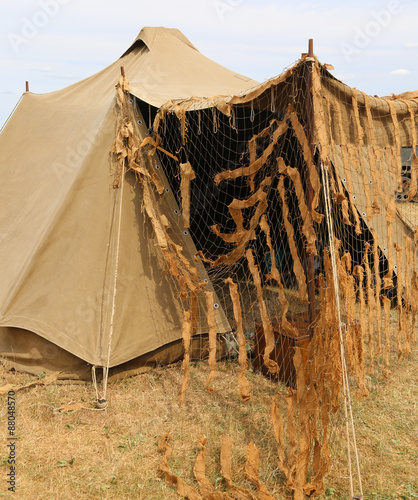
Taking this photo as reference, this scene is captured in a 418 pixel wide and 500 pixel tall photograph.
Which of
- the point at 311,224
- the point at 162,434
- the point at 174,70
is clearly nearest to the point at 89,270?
the point at 162,434

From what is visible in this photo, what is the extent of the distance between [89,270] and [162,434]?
124 centimetres

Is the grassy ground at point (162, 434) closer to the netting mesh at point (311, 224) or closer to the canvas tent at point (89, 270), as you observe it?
the netting mesh at point (311, 224)

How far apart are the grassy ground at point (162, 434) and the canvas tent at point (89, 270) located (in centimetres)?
26

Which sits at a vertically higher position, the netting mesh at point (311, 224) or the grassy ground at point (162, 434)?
the netting mesh at point (311, 224)

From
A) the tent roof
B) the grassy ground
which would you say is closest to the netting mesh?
the grassy ground

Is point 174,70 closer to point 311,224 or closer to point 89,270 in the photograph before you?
point 89,270

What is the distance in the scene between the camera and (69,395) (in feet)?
11.0

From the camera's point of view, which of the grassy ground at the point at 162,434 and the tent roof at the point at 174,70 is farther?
the tent roof at the point at 174,70

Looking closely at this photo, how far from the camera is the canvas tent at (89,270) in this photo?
3445 millimetres

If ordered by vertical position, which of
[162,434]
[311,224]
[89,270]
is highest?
[311,224]

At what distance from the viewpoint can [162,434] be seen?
290cm

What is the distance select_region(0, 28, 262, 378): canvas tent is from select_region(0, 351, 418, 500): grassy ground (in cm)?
26

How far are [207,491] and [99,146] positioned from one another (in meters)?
2.43

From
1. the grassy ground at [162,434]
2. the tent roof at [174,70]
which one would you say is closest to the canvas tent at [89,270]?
the tent roof at [174,70]
